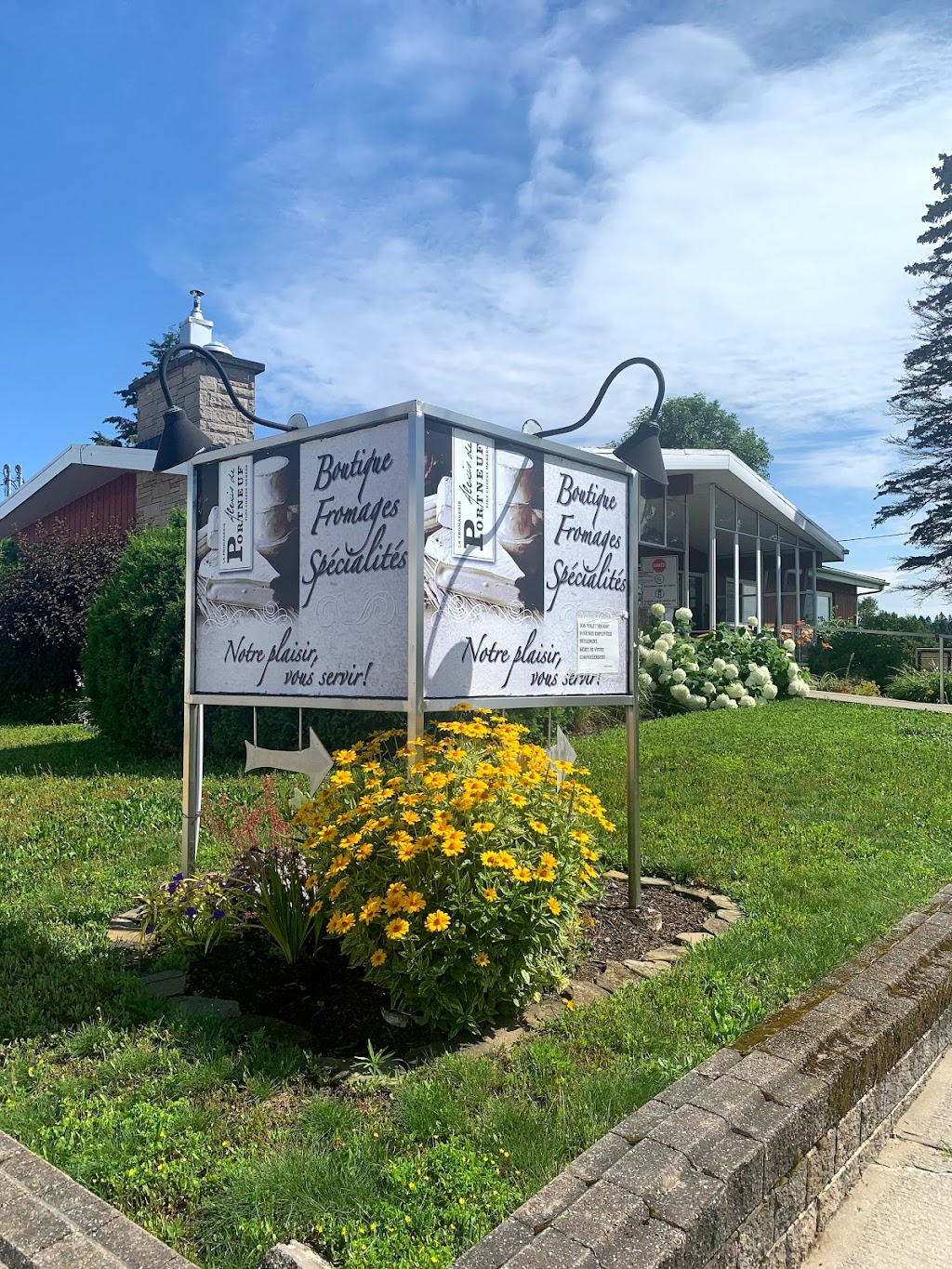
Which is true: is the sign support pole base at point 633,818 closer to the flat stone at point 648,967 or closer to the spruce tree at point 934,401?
the flat stone at point 648,967

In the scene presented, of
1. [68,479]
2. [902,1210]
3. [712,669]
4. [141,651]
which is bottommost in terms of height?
[902,1210]

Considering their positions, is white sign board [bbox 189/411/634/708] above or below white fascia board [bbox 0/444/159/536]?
below

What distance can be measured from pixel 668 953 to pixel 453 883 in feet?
4.37

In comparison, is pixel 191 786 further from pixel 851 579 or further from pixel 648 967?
pixel 851 579

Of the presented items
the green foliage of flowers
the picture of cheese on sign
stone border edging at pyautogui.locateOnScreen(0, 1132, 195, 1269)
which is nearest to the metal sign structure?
the picture of cheese on sign

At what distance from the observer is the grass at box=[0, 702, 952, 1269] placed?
2010mm

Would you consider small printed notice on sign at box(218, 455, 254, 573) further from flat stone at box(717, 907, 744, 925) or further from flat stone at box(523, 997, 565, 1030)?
flat stone at box(717, 907, 744, 925)

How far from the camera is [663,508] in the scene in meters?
17.5

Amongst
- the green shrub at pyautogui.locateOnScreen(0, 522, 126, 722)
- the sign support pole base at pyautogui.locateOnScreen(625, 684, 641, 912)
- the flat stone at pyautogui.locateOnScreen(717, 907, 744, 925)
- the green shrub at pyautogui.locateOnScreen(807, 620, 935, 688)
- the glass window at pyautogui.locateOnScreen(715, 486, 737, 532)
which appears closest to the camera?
the flat stone at pyautogui.locateOnScreen(717, 907, 744, 925)

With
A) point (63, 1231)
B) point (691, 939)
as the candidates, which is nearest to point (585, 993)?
point (691, 939)

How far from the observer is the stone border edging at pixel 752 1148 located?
68.7 inches

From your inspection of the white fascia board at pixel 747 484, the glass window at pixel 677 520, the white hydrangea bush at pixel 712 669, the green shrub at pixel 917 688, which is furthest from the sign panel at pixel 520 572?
the glass window at pixel 677 520

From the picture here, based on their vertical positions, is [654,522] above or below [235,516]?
above

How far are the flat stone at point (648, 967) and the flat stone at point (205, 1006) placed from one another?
1493 millimetres
